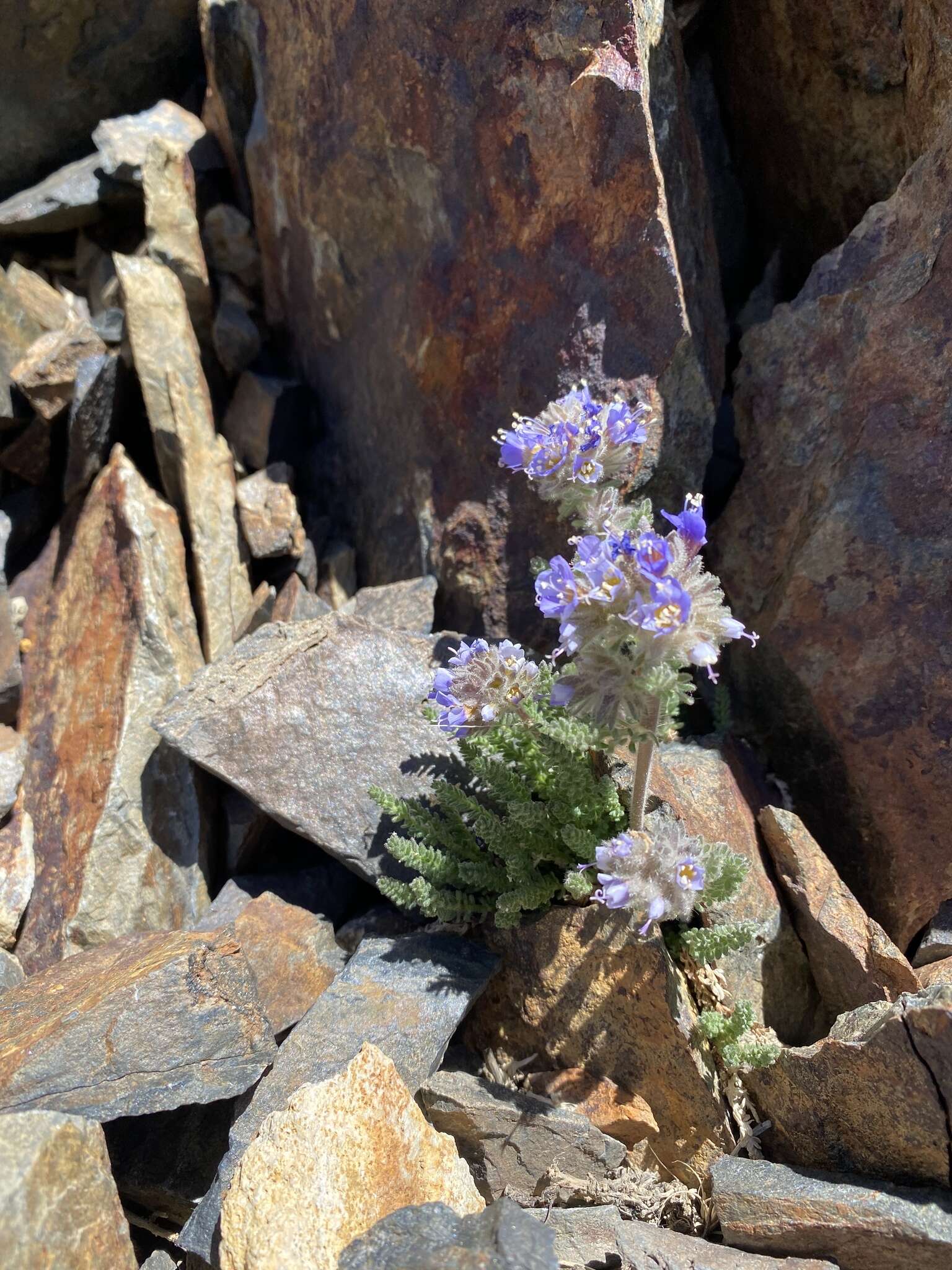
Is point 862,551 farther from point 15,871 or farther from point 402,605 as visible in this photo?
point 15,871

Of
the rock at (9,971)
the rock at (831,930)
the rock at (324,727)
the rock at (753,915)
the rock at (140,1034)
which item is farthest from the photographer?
the rock at (324,727)

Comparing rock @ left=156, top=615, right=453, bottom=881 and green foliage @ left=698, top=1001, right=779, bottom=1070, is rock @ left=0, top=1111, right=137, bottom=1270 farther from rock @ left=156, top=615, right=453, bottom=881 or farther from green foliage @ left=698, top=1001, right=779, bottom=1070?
green foliage @ left=698, top=1001, right=779, bottom=1070

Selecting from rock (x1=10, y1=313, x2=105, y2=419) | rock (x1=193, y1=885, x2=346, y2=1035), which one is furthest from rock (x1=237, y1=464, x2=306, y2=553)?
rock (x1=193, y1=885, x2=346, y2=1035)

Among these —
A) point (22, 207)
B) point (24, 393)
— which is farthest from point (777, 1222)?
point (22, 207)

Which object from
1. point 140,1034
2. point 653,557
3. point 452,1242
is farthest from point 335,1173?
point 653,557

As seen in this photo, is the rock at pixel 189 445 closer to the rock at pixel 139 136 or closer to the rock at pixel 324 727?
the rock at pixel 324 727

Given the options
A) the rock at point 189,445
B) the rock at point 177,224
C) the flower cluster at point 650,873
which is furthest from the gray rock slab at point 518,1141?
the rock at point 177,224
